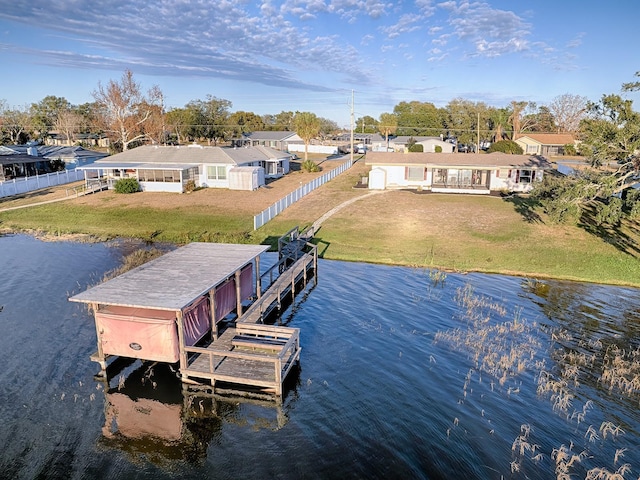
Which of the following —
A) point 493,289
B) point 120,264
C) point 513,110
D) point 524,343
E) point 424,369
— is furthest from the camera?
point 513,110

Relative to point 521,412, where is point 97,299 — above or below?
above

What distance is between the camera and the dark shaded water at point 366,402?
12.1 meters

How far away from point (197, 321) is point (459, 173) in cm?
4162

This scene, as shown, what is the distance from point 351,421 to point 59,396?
9523 mm

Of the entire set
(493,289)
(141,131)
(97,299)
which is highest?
(141,131)

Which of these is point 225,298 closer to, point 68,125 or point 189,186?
point 189,186

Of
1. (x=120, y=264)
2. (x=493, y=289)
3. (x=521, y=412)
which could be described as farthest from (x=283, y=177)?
(x=521, y=412)

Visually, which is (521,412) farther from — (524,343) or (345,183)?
(345,183)

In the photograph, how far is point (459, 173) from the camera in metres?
51.6

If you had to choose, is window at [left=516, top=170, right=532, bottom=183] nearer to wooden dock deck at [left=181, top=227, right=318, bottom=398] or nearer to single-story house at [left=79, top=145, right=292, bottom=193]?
single-story house at [left=79, top=145, right=292, bottom=193]

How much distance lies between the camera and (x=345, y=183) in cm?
5694

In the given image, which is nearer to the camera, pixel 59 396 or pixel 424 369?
pixel 59 396

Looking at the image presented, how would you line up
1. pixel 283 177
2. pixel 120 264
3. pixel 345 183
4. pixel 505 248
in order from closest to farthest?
→ pixel 120 264 → pixel 505 248 → pixel 345 183 → pixel 283 177

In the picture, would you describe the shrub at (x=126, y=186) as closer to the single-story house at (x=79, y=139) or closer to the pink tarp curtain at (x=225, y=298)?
the pink tarp curtain at (x=225, y=298)
